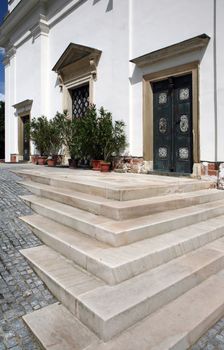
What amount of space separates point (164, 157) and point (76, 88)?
4.77m

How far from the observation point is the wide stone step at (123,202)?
326 cm

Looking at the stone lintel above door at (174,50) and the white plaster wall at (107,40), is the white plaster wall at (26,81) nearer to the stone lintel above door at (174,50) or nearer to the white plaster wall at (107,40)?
the white plaster wall at (107,40)

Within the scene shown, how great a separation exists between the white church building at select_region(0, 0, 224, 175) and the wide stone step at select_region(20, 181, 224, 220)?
1.45 meters

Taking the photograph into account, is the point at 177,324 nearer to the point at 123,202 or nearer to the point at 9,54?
the point at 123,202

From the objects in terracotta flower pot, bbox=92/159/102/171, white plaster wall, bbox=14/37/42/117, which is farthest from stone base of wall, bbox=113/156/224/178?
white plaster wall, bbox=14/37/42/117

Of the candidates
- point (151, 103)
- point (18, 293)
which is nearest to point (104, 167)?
point (151, 103)

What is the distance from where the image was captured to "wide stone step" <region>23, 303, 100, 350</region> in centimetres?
181

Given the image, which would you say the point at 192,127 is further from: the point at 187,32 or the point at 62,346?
the point at 62,346

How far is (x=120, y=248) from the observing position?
106 inches

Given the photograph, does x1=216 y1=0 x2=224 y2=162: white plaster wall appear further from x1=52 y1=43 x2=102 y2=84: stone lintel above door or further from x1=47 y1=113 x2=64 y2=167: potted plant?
x1=47 y1=113 x2=64 y2=167: potted plant

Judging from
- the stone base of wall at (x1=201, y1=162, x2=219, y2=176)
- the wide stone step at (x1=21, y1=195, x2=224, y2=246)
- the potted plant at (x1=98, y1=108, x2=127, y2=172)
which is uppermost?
the potted plant at (x1=98, y1=108, x2=127, y2=172)

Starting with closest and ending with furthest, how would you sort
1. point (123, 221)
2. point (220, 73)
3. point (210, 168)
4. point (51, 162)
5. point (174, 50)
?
point (123, 221) < point (220, 73) < point (210, 168) < point (174, 50) < point (51, 162)

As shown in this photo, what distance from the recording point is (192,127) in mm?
5941

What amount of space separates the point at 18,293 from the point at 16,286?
10 cm
